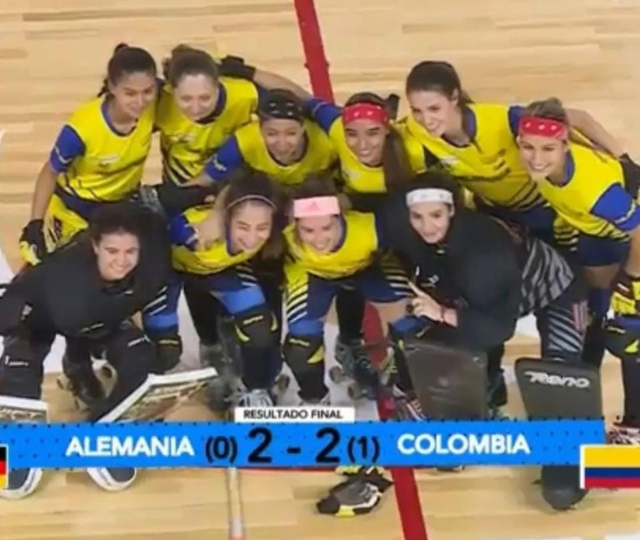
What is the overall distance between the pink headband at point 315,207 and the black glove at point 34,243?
0.73 meters

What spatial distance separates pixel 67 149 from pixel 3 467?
855 millimetres

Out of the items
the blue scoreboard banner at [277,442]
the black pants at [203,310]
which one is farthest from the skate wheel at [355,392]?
the blue scoreboard banner at [277,442]

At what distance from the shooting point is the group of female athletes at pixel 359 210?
13.8 feet

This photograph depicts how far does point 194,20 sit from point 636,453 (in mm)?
2856

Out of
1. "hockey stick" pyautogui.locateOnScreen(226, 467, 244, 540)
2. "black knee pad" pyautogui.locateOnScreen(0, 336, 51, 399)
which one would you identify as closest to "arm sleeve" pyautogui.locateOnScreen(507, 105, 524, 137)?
"hockey stick" pyautogui.locateOnScreen(226, 467, 244, 540)

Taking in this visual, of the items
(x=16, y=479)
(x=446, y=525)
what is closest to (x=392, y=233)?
(x=446, y=525)

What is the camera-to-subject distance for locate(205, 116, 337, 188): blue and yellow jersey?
14.4 feet

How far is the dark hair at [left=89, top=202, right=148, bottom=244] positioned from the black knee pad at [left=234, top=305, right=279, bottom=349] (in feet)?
1.44

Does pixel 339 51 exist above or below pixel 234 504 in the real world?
above

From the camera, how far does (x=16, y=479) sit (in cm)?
449

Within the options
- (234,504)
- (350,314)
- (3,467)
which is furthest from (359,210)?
(3,467)

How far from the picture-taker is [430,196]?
414cm

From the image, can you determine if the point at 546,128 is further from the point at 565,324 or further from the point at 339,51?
the point at 339,51

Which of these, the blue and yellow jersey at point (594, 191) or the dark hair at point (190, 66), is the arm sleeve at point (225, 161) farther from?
the blue and yellow jersey at point (594, 191)
